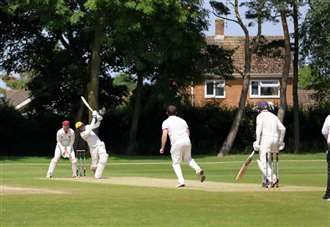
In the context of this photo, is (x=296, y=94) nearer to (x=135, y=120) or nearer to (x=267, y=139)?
(x=135, y=120)

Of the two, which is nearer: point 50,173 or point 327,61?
point 50,173

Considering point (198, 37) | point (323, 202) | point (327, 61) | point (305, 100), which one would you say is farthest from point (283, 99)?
point (323, 202)

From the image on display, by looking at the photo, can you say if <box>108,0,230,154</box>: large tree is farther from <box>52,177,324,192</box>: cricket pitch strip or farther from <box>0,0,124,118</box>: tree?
<box>52,177,324,192</box>: cricket pitch strip

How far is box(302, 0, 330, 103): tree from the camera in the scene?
176 ft

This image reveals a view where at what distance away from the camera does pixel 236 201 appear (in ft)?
54.0

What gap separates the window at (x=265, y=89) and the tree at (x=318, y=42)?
20.9 m

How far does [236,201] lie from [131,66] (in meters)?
40.1

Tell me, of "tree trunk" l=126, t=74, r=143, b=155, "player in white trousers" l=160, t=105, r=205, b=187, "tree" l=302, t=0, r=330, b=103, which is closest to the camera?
"player in white trousers" l=160, t=105, r=205, b=187

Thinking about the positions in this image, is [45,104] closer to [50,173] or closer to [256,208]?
[50,173]

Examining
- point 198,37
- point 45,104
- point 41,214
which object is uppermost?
point 198,37

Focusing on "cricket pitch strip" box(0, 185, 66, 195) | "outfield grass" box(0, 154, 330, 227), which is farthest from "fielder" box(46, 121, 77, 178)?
"outfield grass" box(0, 154, 330, 227)

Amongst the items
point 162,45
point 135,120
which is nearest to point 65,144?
point 162,45

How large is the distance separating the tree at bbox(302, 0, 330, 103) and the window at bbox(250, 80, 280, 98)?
68.7 feet

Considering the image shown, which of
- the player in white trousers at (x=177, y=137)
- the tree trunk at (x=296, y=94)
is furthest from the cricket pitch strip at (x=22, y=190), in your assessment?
the tree trunk at (x=296, y=94)
